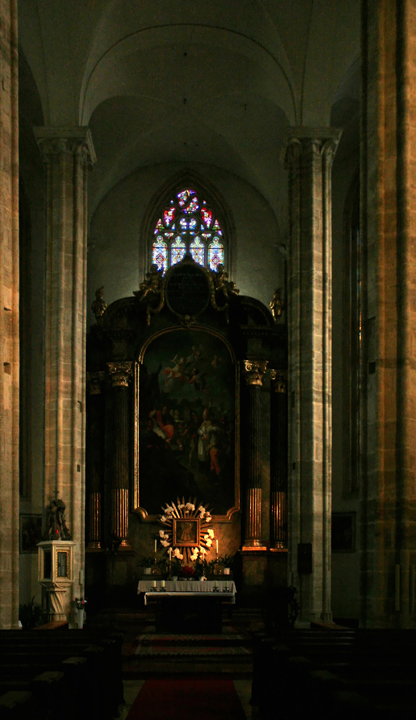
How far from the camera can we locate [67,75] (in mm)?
19766

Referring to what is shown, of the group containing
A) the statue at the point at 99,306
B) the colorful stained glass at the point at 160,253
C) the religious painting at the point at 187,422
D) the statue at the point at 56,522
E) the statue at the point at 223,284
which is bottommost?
the statue at the point at 56,522

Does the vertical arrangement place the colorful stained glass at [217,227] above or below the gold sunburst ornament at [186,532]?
above

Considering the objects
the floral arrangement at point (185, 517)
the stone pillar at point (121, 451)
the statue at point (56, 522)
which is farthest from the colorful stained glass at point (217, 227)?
the statue at point (56, 522)

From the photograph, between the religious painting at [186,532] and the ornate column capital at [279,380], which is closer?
the religious painting at [186,532]

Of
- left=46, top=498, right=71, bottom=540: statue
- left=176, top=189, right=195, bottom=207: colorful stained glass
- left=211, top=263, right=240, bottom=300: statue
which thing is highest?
left=176, top=189, right=195, bottom=207: colorful stained glass

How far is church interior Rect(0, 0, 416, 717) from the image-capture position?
18.7 meters

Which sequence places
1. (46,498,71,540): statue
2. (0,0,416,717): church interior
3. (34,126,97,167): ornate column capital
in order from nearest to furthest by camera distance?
(46,498,71,540): statue, (0,0,416,717): church interior, (34,126,97,167): ornate column capital

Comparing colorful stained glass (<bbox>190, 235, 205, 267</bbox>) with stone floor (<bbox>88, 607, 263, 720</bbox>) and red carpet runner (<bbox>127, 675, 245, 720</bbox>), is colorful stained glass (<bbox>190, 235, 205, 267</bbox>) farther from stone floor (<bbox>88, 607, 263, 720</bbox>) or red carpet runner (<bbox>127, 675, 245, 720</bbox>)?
red carpet runner (<bbox>127, 675, 245, 720</bbox>)

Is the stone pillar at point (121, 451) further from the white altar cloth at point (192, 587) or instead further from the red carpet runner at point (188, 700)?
the red carpet runner at point (188, 700)

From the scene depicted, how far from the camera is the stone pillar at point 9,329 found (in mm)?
11289

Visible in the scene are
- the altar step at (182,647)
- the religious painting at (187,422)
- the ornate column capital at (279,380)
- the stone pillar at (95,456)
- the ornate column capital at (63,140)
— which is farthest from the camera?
the ornate column capital at (279,380)

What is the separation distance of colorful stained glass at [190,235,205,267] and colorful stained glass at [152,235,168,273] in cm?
80

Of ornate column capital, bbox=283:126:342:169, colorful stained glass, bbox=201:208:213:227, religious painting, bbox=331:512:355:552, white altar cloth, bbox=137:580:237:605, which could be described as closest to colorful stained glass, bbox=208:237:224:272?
colorful stained glass, bbox=201:208:213:227

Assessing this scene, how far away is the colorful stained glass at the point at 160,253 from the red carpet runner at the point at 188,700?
1681 cm
